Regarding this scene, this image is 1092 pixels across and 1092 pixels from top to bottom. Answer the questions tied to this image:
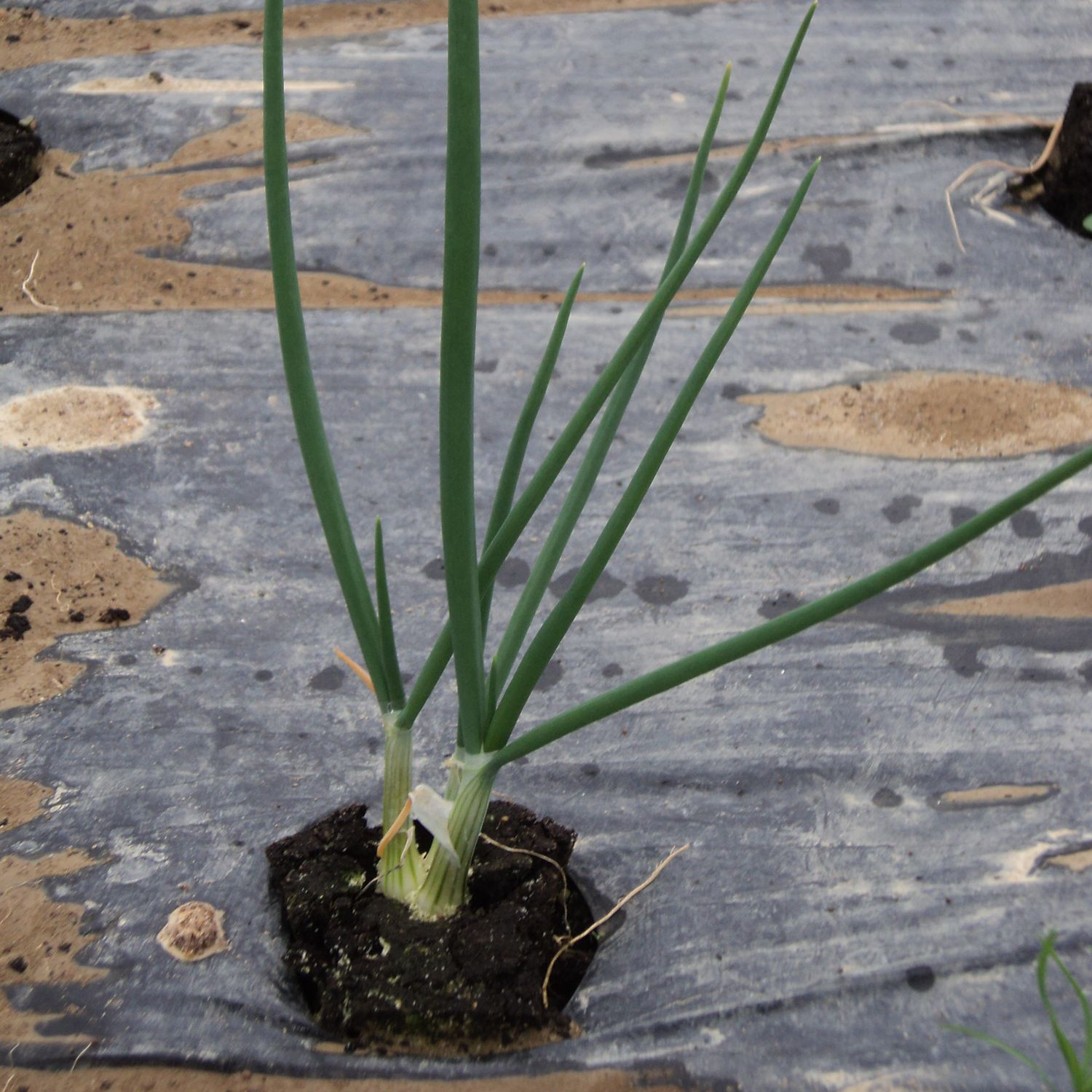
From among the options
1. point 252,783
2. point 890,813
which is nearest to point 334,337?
point 252,783

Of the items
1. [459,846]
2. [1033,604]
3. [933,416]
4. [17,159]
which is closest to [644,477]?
[459,846]

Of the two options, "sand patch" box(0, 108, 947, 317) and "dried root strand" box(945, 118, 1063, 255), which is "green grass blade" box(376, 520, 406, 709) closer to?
"sand patch" box(0, 108, 947, 317)

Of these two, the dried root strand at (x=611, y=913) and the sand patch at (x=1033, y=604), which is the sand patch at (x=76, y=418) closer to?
the dried root strand at (x=611, y=913)

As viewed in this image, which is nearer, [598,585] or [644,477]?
[644,477]

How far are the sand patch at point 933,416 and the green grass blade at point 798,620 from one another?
1.04 meters

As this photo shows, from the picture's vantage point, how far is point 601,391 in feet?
2.55

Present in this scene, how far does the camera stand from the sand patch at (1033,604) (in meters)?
1.48

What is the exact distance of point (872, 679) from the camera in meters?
1.39

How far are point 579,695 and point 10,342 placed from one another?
114 cm

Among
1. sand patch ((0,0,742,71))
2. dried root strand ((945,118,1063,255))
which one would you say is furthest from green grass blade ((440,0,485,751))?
sand patch ((0,0,742,71))

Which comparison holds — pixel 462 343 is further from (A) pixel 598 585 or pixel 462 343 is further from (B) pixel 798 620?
(A) pixel 598 585

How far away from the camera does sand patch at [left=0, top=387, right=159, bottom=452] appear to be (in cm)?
165

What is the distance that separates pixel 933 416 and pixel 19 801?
141cm

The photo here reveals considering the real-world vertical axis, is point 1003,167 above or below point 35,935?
above
